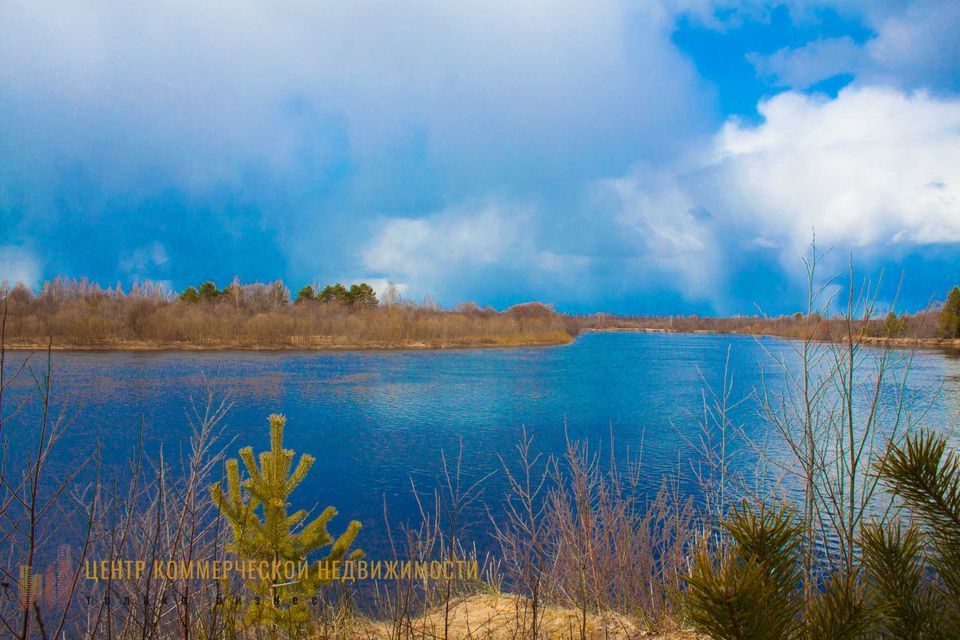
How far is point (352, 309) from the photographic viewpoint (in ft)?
248

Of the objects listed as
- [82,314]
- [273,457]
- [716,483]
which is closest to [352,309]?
[82,314]

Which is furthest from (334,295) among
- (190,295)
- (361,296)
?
(190,295)

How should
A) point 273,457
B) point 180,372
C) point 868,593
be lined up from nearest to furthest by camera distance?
point 868,593
point 273,457
point 180,372

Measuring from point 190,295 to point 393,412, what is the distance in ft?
205

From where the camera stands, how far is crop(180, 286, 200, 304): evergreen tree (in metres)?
74.0

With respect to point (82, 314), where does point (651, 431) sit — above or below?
below

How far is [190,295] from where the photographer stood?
7419 centimetres

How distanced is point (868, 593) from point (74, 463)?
54.6 feet

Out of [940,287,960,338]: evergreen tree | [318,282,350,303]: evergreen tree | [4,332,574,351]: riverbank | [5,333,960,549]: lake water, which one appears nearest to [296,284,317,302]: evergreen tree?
[318,282,350,303]: evergreen tree

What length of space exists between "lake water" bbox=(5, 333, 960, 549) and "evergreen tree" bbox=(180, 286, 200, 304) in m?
34.5

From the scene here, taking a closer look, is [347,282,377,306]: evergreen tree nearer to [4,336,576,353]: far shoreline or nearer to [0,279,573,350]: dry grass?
[0,279,573,350]: dry grass

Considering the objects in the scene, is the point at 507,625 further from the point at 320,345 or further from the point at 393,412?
the point at 320,345

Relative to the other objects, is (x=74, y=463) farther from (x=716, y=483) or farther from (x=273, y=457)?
(x=716, y=483)

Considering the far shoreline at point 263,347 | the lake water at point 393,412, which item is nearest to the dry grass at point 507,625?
the lake water at point 393,412
